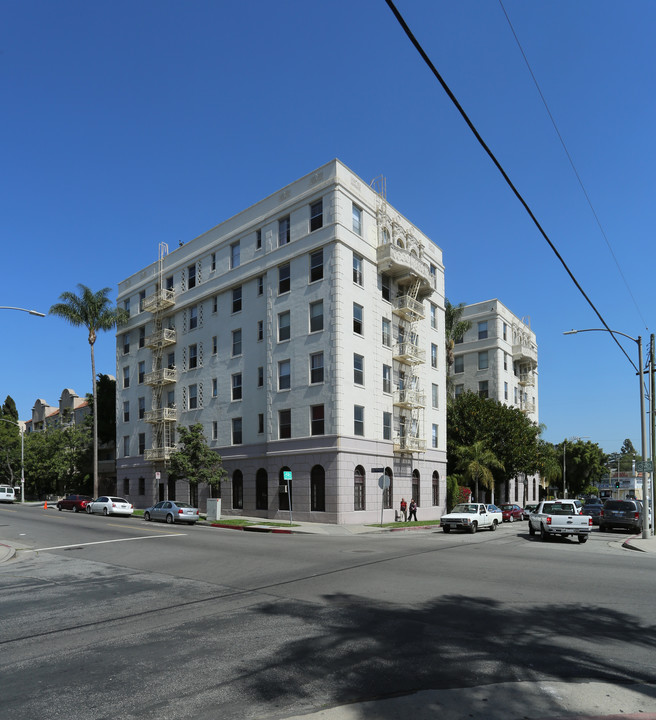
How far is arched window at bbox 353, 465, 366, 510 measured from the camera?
3453 centimetres

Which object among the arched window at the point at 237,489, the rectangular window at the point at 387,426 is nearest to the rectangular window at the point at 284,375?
the rectangular window at the point at 387,426

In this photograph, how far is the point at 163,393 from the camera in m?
48.0

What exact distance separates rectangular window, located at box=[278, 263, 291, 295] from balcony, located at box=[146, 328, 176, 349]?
12713 millimetres

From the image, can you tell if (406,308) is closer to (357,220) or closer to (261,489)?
(357,220)

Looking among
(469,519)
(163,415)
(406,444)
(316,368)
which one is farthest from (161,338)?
(469,519)

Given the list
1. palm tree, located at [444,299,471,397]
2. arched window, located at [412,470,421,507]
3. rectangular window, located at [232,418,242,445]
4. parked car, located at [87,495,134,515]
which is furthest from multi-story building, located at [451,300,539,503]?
parked car, located at [87,495,134,515]

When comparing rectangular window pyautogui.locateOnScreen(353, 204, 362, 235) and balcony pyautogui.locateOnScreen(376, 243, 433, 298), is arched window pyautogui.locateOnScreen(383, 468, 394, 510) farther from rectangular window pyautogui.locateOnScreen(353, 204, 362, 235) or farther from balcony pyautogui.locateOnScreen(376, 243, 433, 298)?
rectangular window pyautogui.locateOnScreen(353, 204, 362, 235)

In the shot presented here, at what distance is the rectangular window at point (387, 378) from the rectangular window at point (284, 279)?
795 centimetres

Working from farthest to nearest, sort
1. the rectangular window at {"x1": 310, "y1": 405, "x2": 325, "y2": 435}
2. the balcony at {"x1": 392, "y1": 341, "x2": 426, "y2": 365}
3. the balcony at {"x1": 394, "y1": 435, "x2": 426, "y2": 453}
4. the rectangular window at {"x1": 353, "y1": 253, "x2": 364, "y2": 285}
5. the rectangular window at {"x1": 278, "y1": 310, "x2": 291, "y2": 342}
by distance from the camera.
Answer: the balcony at {"x1": 392, "y1": 341, "x2": 426, "y2": 365}, the balcony at {"x1": 394, "y1": 435, "x2": 426, "y2": 453}, the rectangular window at {"x1": 278, "y1": 310, "x2": 291, "y2": 342}, the rectangular window at {"x1": 353, "y1": 253, "x2": 364, "y2": 285}, the rectangular window at {"x1": 310, "y1": 405, "x2": 325, "y2": 435}

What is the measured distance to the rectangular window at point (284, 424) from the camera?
120 ft

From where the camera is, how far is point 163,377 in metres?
46.5

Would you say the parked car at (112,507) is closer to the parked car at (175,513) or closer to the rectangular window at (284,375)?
the parked car at (175,513)

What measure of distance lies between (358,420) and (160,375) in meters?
18.9

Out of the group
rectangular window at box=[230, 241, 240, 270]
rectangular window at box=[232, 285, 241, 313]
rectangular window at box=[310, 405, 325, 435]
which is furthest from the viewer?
rectangular window at box=[230, 241, 240, 270]
